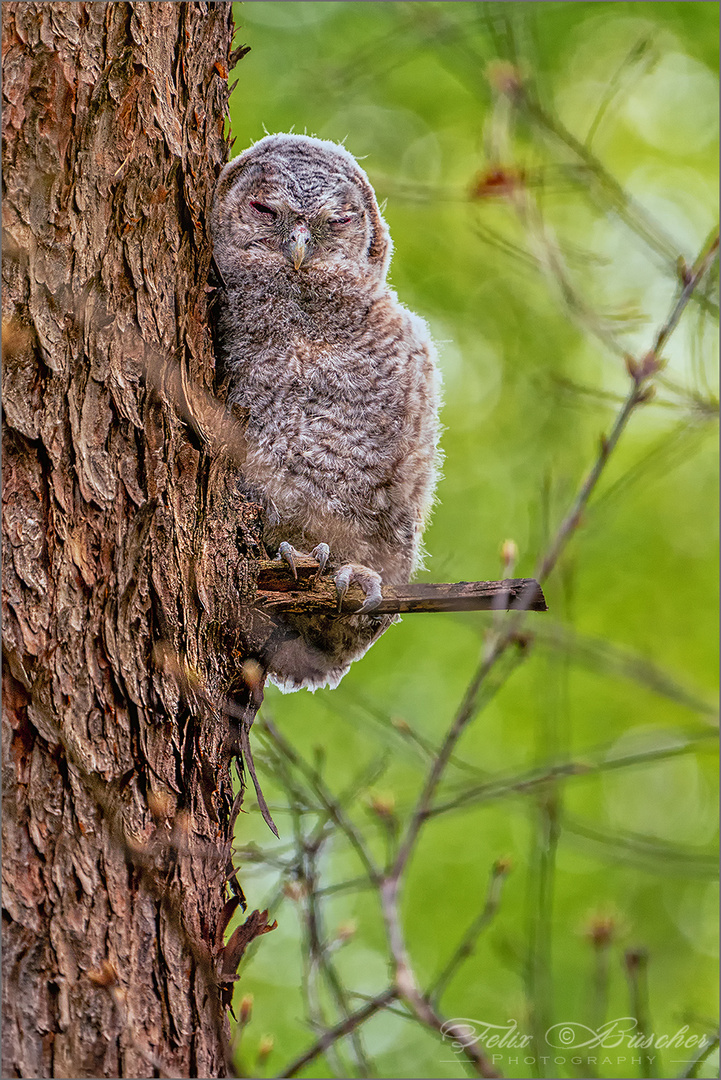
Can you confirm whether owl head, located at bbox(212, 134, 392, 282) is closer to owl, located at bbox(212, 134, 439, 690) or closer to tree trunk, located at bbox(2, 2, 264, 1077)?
owl, located at bbox(212, 134, 439, 690)

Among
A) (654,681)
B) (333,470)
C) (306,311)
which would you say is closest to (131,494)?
(333,470)

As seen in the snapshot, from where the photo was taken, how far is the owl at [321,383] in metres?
2.13

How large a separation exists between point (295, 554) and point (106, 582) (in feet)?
1.83

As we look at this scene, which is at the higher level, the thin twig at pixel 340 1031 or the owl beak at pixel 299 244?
the owl beak at pixel 299 244

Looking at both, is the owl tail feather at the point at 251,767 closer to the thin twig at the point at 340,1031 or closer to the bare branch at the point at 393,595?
the bare branch at the point at 393,595

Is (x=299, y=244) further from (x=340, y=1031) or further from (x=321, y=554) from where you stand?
(x=340, y=1031)

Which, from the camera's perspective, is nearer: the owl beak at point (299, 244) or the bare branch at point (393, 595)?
the bare branch at point (393, 595)

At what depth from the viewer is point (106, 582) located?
1.55 metres

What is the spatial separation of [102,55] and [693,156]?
4045mm

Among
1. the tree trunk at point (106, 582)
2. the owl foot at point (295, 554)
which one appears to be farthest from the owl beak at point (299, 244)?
the owl foot at point (295, 554)

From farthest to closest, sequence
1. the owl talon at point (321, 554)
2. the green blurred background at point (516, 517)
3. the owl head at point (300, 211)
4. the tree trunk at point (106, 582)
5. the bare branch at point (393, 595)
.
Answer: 1. the green blurred background at point (516, 517)
2. the owl head at point (300, 211)
3. the owl talon at point (321, 554)
4. the bare branch at point (393, 595)
5. the tree trunk at point (106, 582)

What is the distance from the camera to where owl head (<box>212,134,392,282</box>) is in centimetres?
230

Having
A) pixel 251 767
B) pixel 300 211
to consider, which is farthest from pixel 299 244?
pixel 251 767

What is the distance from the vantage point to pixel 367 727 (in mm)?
2723
